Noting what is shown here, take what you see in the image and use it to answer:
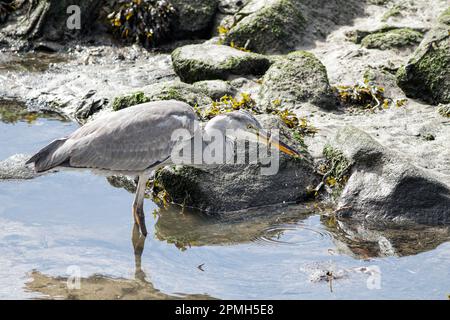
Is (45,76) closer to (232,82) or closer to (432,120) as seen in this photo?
(232,82)

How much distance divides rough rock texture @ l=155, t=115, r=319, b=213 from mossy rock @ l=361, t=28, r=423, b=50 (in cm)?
346

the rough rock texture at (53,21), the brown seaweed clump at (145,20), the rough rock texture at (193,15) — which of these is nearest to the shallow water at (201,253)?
the brown seaweed clump at (145,20)

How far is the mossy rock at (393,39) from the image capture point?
1120 centimetres

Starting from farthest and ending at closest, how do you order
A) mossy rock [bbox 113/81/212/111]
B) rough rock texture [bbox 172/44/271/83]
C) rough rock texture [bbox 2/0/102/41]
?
rough rock texture [bbox 2/0/102/41]
rough rock texture [bbox 172/44/271/83]
mossy rock [bbox 113/81/212/111]

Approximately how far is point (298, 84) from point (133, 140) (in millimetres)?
3002

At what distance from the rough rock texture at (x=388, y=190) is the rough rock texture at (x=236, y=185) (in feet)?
1.84

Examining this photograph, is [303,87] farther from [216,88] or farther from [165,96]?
[165,96]

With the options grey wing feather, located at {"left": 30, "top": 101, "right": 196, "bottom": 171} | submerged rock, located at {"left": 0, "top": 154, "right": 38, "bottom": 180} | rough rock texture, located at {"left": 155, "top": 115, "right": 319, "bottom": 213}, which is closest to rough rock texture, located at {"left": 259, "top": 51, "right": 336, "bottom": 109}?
rough rock texture, located at {"left": 155, "top": 115, "right": 319, "bottom": 213}

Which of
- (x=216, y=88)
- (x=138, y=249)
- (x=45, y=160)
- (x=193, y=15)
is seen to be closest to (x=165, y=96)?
(x=216, y=88)

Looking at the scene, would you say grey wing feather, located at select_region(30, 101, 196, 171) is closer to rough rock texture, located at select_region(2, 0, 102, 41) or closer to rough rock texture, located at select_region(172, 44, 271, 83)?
rough rock texture, located at select_region(172, 44, 271, 83)

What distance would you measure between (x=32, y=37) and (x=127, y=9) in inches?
71.7

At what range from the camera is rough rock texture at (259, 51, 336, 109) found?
10.1m

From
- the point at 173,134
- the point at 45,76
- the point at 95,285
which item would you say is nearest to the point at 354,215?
the point at 173,134

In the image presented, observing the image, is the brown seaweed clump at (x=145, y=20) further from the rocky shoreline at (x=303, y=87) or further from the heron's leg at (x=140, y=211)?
the heron's leg at (x=140, y=211)
